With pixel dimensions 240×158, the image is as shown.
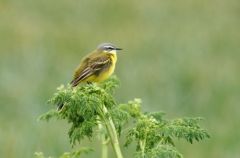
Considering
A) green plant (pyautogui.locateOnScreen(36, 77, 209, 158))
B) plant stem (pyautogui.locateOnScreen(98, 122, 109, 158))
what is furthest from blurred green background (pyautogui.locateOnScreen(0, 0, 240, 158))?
green plant (pyautogui.locateOnScreen(36, 77, 209, 158))

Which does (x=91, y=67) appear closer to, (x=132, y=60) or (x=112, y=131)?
(x=112, y=131)

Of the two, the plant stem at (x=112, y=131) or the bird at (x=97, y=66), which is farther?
the bird at (x=97, y=66)

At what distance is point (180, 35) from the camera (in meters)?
15.4

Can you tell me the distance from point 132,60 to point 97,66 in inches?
294

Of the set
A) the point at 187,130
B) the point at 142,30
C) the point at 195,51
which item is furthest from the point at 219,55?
the point at 187,130

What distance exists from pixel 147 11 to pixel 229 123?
280 inches

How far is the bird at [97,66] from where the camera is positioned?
5.99 metres

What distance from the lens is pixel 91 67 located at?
6.26 meters

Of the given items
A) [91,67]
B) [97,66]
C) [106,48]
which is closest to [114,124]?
[91,67]

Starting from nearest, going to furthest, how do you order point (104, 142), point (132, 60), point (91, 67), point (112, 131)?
point (112, 131) < point (104, 142) < point (91, 67) < point (132, 60)

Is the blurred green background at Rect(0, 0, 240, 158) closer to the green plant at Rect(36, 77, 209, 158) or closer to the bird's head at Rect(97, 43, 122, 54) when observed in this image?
the bird's head at Rect(97, 43, 122, 54)

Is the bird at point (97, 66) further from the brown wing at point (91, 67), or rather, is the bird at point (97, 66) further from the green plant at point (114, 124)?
the green plant at point (114, 124)

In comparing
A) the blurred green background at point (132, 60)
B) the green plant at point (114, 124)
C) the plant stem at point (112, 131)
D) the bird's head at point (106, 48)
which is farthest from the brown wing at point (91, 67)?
the blurred green background at point (132, 60)

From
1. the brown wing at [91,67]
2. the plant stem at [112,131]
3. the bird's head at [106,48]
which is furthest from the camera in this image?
the bird's head at [106,48]
